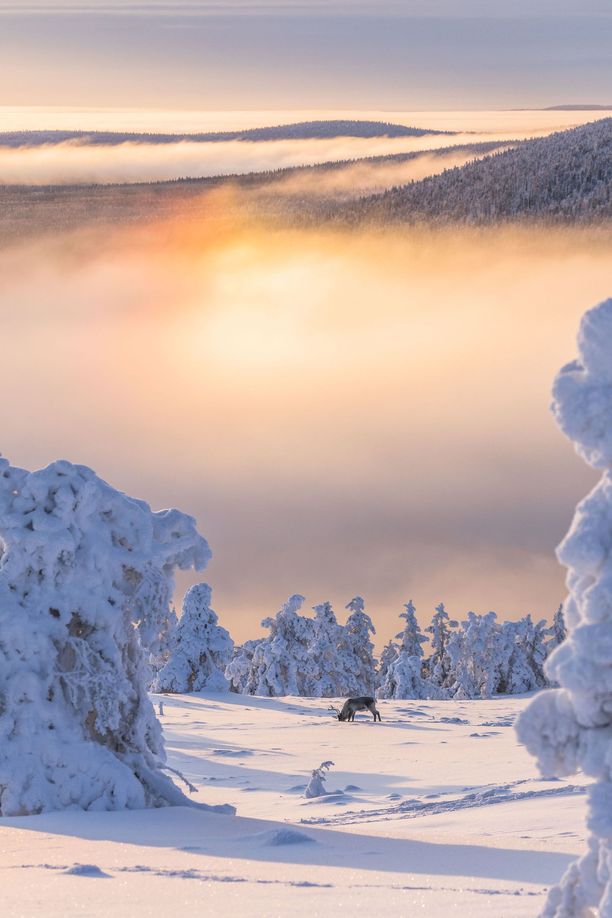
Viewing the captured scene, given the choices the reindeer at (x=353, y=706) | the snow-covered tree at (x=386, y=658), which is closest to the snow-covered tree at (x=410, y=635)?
the snow-covered tree at (x=386, y=658)

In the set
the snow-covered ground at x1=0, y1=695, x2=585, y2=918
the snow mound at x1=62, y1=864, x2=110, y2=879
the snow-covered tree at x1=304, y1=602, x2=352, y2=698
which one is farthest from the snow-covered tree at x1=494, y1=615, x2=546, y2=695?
the snow mound at x1=62, y1=864, x2=110, y2=879

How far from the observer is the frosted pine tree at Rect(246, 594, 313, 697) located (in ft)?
209

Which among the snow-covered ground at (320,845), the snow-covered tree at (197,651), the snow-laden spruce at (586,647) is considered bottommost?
the snow-covered ground at (320,845)

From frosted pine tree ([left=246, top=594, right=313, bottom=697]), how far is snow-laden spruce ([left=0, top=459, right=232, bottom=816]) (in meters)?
46.8

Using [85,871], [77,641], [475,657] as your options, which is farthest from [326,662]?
[85,871]

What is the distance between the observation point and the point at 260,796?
21250mm

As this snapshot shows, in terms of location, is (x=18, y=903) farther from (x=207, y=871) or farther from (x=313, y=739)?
(x=313, y=739)

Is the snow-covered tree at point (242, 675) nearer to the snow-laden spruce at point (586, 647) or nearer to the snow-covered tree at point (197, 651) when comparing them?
the snow-covered tree at point (197, 651)

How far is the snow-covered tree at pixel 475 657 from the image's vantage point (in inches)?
2726

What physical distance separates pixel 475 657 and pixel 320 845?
58.6 meters

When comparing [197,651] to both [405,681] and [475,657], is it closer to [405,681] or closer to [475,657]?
[405,681]

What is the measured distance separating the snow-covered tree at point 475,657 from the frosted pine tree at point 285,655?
29.1 ft

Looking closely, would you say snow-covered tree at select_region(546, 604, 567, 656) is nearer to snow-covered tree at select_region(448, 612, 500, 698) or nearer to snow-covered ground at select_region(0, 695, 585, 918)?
snow-covered tree at select_region(448, 612, 500, 698)

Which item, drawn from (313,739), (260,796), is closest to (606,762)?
(260,796)
